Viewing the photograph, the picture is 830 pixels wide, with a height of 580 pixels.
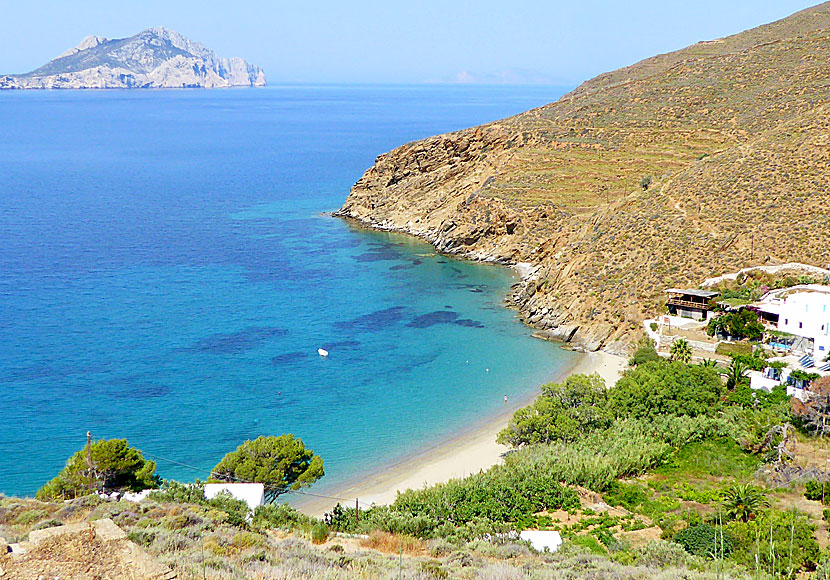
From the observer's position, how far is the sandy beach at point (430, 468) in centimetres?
2426

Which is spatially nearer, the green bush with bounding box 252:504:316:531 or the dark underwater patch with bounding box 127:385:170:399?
the green bush with bounding box 252:504:316:531

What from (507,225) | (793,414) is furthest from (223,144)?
(793,414)

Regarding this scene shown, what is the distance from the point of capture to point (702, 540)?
17.1m

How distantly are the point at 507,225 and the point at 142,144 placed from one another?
314 ft

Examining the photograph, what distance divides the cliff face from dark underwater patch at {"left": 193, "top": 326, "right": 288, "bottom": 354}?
14.9m

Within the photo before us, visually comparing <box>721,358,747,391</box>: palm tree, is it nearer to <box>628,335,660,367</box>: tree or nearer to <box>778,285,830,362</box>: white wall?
<box>778,285,830,362</box>: white wall

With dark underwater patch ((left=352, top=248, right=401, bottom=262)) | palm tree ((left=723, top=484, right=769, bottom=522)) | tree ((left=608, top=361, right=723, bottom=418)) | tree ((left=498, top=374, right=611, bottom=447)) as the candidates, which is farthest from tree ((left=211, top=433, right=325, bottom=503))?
dark underwater patch ((left=352, top=248, right=401, bottom=262))

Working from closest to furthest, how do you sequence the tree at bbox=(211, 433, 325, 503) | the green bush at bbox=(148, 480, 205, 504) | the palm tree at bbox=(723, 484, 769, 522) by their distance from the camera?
the green bush at bbox=(148, 480, 205, 504) → the palm tree at bbox=(723, 484, 769, 522) → the tree at bbox=(211, 433, 325, 503)

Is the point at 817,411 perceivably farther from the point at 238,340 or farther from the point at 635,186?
the point at 635,186

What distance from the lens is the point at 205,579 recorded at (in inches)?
458

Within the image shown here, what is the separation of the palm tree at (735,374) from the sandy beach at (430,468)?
350 inches

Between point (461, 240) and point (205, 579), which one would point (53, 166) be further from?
point (205, 579)

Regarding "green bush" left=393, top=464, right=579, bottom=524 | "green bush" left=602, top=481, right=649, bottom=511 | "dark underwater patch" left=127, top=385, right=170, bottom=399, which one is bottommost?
"dark underwater patch" left=127, top=385, right=170, bottom=399

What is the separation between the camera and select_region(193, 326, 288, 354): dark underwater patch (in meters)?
37.1
